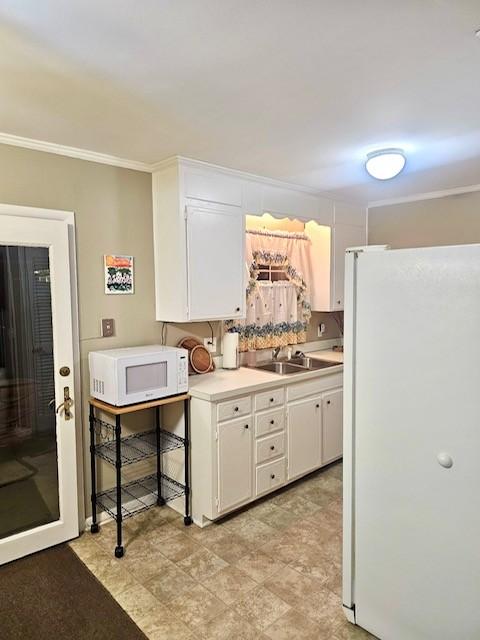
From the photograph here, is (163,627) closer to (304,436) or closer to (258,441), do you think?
(258,441)

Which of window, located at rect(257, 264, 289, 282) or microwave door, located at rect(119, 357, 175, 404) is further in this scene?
window, located at rect(257, 264, 289, 282)

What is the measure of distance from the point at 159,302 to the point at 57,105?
58.0 inches

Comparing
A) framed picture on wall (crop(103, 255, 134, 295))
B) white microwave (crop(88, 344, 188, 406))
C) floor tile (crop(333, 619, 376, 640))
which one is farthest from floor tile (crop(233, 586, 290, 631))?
framed picture on wall (crop(103, 255, 134, 295))

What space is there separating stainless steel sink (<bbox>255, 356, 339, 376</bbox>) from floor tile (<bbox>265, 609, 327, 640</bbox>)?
204cm

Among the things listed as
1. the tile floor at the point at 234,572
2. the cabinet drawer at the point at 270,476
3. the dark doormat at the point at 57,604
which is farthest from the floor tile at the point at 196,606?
the cabinet drawer at the point at 270,476

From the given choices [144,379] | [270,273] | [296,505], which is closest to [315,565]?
[296,505]

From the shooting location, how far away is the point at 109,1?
1349mm

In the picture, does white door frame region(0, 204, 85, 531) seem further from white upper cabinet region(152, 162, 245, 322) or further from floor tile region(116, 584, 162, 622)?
floor tile region(116, 584, 162, 622)

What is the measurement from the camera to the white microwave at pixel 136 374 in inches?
104

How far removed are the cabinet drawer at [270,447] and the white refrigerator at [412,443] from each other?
1.16m

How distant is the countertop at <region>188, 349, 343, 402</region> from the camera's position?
292 cm

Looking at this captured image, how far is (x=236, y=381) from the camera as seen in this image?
320 centimetres

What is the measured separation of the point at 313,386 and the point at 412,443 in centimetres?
177

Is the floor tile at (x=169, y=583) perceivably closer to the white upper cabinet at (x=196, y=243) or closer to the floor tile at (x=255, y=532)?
the floor tile at (x=255, y=532)
